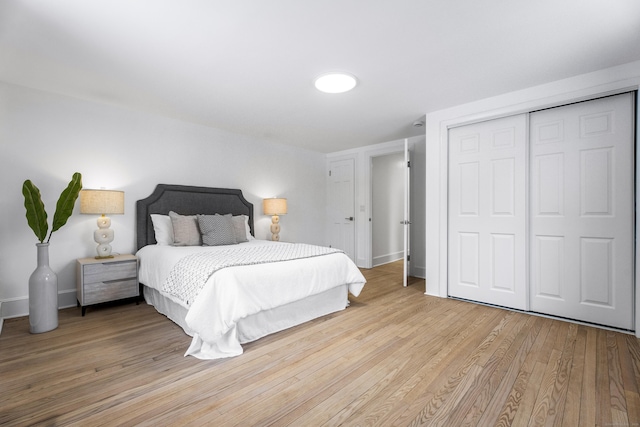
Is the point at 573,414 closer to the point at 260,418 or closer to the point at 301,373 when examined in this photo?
the point at 301,373

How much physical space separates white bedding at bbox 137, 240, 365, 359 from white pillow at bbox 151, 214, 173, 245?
1.22ft

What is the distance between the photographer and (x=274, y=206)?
479cm

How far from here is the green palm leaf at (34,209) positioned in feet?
8.23

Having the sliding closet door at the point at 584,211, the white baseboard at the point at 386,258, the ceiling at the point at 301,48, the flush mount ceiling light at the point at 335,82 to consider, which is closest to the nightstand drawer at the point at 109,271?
the ceiling at the point at 301,48

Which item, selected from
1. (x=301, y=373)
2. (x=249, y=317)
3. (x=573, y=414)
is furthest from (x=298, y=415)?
(x=573, y=414)

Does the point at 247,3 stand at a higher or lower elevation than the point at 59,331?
higher

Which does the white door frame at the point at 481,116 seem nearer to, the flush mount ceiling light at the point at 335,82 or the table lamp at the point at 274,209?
the flush mount ceiling light at the point at 335,82

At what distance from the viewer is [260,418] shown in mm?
1482

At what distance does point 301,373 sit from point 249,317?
70 centimetres

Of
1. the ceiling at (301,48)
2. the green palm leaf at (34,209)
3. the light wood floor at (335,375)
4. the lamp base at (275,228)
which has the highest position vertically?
the ceiling at (301,48)

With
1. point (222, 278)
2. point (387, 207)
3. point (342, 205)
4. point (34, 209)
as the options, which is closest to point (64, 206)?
point (34, 209)

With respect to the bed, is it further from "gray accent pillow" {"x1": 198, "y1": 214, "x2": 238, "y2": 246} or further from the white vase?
the white vase

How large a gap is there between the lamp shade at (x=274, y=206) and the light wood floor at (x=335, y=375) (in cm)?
236

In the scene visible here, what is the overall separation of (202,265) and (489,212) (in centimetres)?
303
